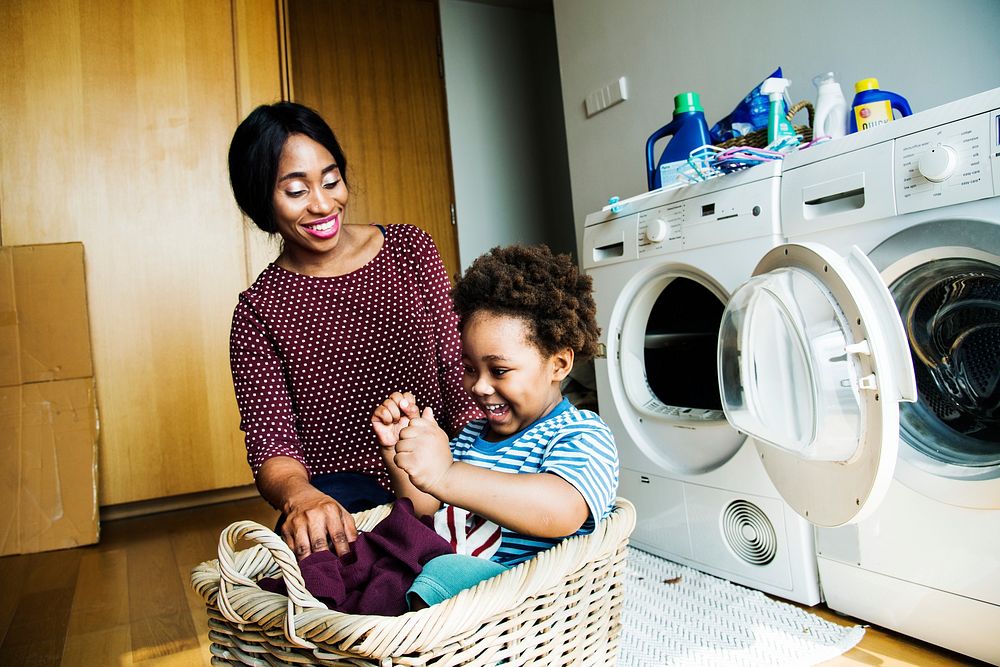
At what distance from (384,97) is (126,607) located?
2.53m

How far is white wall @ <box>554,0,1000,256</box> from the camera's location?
151 cm

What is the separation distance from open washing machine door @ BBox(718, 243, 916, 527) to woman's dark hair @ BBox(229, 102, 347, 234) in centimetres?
77

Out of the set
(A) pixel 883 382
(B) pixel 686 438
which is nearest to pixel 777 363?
(A) pixel 883 382

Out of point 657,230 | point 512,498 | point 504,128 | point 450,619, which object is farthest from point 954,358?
point 504,128

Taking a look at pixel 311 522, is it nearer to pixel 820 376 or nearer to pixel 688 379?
pixel 820 376

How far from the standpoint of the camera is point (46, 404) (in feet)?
7.09

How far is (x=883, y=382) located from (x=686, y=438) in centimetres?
70

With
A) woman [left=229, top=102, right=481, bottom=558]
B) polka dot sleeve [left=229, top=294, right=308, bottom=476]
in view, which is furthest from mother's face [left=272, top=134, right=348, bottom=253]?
polka dot sleeve [left=229, top=294, right=308, bottom=476]

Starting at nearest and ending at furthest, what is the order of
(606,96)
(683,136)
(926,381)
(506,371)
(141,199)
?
(506,371) → (926,381) → (683,136) → (141,199) → (606,96)

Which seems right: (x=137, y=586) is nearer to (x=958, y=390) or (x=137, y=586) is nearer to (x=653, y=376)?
(x=653, y=376)

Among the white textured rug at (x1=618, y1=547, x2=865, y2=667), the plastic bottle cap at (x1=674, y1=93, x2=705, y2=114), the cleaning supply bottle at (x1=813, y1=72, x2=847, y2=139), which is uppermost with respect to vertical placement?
the plastic bottle cap at (x1=674, y1=93, x2=705, y2=114)

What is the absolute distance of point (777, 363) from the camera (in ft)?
3.69

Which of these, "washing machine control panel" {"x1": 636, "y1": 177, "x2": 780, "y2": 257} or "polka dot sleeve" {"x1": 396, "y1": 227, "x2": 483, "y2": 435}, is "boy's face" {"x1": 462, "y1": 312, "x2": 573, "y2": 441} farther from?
"washing machine control panel" {"x1": 636, "y1": 177, "x2": 780, "y2": 257}

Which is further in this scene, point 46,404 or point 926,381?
point 46,404
